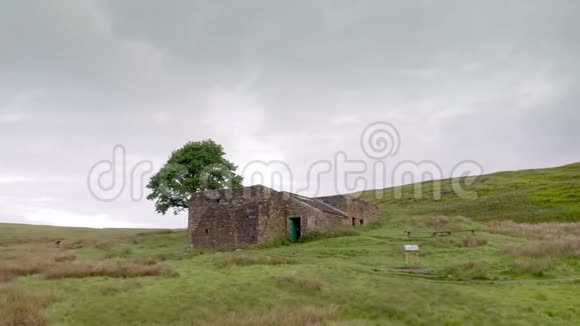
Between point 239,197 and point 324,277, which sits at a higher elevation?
point 239,197

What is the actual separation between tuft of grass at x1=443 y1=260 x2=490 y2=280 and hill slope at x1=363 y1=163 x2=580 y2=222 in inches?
1343

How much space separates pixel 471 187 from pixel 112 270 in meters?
70.9

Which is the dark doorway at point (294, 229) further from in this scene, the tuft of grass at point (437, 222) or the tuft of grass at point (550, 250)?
the tuft of grass at point (550, 250)

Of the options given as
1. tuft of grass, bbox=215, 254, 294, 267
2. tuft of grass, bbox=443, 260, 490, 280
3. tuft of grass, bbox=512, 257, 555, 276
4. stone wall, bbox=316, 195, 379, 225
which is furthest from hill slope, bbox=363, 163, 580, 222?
tuft of grass, bbox=215, 254, 294, 267

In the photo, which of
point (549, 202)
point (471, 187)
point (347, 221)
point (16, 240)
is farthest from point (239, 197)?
point (471, 187)

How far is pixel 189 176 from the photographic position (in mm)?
45406

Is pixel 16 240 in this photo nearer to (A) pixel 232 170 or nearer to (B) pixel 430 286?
(A) pixel 232 170

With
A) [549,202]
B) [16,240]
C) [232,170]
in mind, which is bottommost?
[16,240]

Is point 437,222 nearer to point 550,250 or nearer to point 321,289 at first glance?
point 550,250

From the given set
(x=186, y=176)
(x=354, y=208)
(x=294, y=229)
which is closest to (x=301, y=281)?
(x=294, y=229)

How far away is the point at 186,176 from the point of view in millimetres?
45406

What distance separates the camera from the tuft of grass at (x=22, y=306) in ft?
34.8

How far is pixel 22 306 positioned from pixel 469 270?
1470 centimetres

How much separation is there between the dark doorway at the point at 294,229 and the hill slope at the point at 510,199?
25.9 meters
